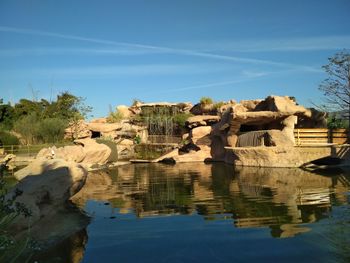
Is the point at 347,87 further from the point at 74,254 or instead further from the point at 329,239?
the point at 74,254

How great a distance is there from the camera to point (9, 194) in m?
7.86

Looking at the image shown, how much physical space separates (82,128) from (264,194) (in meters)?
32.9

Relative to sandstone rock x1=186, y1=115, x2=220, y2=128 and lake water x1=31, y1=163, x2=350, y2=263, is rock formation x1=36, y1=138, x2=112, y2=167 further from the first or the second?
sandstone rock x1=186, y1=115, x2=220, y2=128

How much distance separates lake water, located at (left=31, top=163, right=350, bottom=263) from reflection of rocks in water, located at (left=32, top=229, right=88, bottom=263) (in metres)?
0.02

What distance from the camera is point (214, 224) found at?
8.84 m

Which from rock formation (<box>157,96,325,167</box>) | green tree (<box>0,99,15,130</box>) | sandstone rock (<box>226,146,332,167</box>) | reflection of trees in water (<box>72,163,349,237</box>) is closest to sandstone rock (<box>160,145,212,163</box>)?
rock formation (<box>157,96,325,167</box>)

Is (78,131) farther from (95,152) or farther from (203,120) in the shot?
(95,152)

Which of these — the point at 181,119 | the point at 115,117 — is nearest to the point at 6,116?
the point at 115,117

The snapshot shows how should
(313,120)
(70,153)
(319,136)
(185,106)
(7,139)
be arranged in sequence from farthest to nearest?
1. (185,106)
2. (7,139)
3. (313,120)
4. (70,153)
5. (319,136)

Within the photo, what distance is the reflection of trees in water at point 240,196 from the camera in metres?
Answer: 9.41

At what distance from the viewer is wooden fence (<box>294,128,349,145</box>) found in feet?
74.5

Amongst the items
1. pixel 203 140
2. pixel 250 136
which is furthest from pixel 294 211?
pixel 203 140

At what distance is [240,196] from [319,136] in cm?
1253

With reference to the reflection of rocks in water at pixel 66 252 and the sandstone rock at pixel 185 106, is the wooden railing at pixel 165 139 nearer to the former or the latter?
the sandstone rock at pixel 185 106
